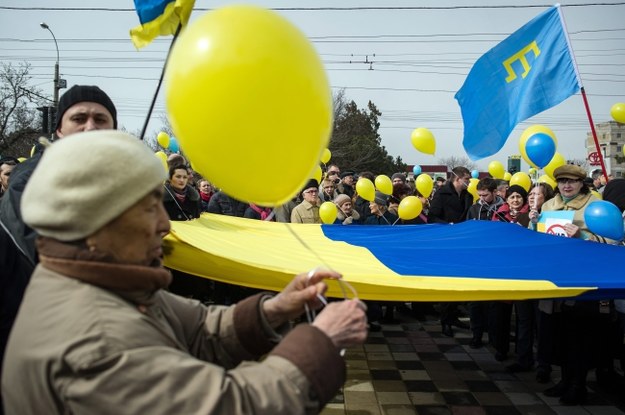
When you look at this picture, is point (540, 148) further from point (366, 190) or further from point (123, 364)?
point (123, 364)

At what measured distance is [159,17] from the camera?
2.59 m

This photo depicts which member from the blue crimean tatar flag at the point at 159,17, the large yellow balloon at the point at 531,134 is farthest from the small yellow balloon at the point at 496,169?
the blue crimean tatar flag at the point at 159,17

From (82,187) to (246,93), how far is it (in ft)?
1.58

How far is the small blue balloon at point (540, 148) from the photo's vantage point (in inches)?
156

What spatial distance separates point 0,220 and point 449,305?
4592mm

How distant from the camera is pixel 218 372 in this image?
915 mm

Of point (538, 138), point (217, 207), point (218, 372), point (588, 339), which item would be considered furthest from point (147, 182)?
point (217, 207)

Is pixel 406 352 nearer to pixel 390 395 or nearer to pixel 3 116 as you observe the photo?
pixel 390 395

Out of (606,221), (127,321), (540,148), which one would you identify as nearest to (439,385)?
(606,221)

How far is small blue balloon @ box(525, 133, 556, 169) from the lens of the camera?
3.95m

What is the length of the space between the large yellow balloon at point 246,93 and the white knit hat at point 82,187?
0.98ft

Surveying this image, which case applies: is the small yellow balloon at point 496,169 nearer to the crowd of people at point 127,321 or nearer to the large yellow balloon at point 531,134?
the large yellow balloon at point 531,134

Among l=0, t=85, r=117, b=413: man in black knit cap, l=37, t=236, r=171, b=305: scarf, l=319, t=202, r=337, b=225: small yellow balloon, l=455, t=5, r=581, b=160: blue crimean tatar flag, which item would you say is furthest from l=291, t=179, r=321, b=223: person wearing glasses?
l=37, t=236, r=171, b=305: scarf

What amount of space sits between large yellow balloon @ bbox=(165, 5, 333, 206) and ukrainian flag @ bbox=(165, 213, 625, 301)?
0.44 metres
